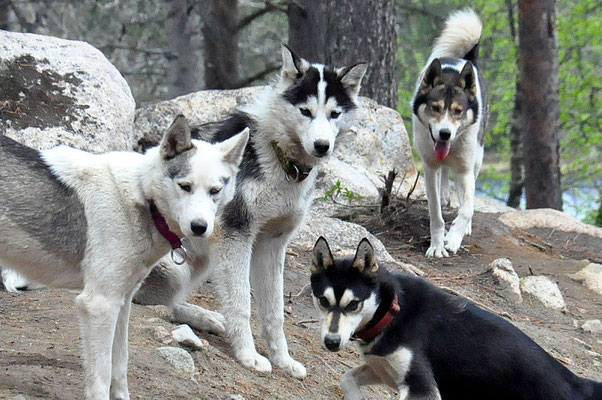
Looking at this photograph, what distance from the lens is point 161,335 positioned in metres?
5.73

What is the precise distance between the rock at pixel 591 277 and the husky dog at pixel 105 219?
6.00 m

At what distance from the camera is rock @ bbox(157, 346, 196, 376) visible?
208 inches

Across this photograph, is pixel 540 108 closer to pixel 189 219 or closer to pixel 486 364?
pixel 486 364

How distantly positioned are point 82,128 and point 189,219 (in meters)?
3.95

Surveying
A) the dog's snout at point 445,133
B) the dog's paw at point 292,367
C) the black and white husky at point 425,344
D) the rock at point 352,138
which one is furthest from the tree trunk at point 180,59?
the black and white husky at point 425,344

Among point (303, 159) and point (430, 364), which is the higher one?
point (303, 159)

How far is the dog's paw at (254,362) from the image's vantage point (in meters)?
5.83

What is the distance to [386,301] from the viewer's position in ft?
17.7

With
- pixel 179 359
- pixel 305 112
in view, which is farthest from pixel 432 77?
pixel 179 359

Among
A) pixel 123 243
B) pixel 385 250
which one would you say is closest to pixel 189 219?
pixel 123 243

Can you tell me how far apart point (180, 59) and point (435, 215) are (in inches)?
327

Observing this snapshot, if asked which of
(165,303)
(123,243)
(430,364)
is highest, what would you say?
(123,243)

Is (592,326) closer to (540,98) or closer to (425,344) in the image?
(425,344)

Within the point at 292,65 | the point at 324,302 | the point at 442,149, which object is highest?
the point at 292,65
